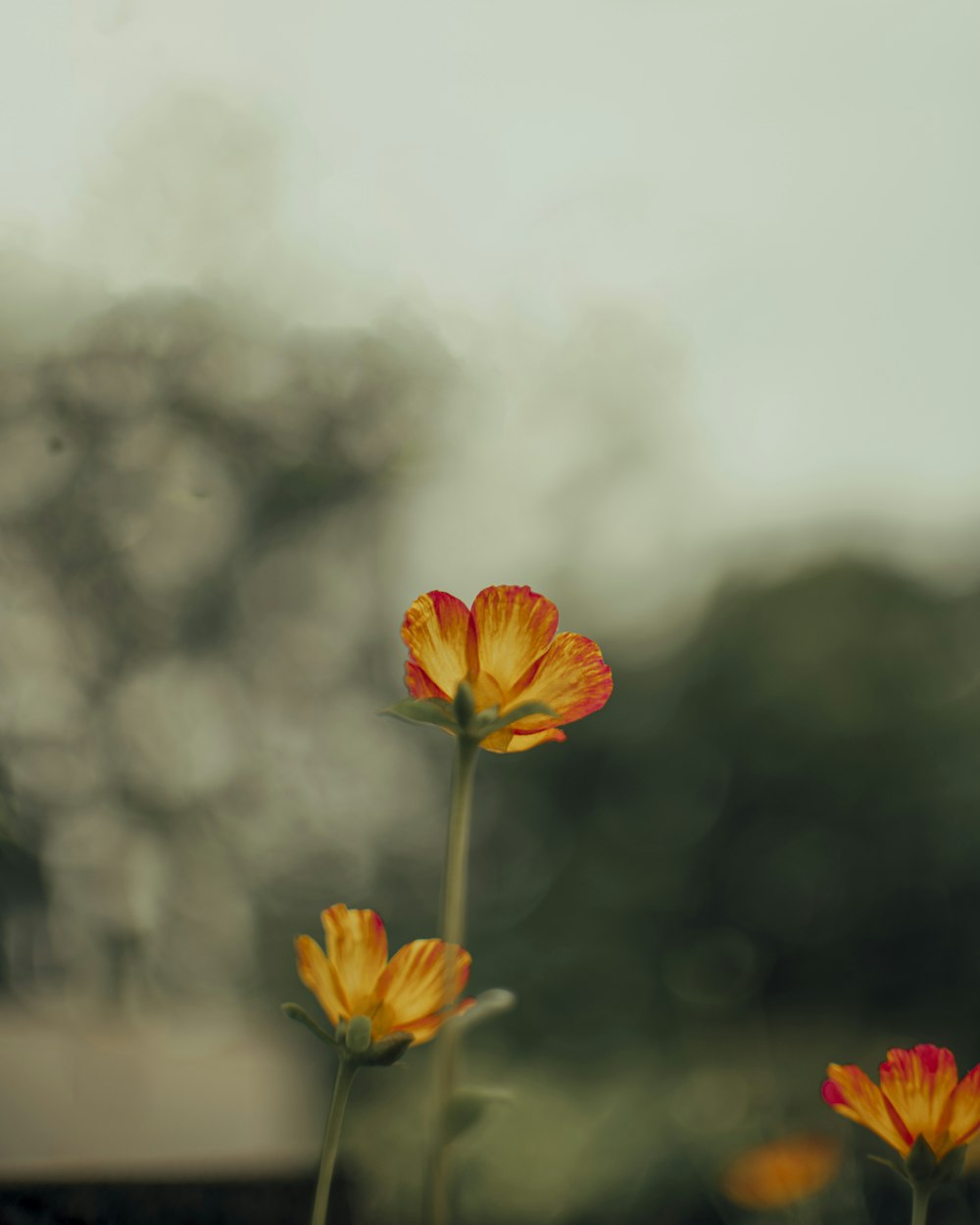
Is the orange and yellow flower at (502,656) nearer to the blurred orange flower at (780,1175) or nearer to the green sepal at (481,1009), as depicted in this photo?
the green sepal at (481,1009)

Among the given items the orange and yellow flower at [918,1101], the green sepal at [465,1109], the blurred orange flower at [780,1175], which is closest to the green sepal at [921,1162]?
the orange and yellow flower at [918,1101]

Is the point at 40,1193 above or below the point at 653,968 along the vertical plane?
above

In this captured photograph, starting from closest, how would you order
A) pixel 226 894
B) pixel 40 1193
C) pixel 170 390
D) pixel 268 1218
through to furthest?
pixel 40 1193
pixel 268 1218
pixel 170 390
pixel 226 894

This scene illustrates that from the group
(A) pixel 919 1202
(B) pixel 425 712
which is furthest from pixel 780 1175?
(B) pixel 425 712

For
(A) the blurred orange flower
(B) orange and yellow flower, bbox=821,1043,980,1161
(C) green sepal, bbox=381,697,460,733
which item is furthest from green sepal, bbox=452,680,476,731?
(A) the blurred orange flower

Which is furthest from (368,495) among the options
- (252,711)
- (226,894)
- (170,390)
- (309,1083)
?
(309,1083)

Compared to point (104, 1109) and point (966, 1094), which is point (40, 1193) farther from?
point (966, 1094)

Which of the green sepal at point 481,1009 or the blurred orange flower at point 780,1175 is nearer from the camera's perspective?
the green sepal at point 481,1009

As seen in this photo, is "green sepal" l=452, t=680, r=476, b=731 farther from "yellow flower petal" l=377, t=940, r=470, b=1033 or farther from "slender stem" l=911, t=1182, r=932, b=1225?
"slender stem" l=911, t=1182, r=932, b=1225
